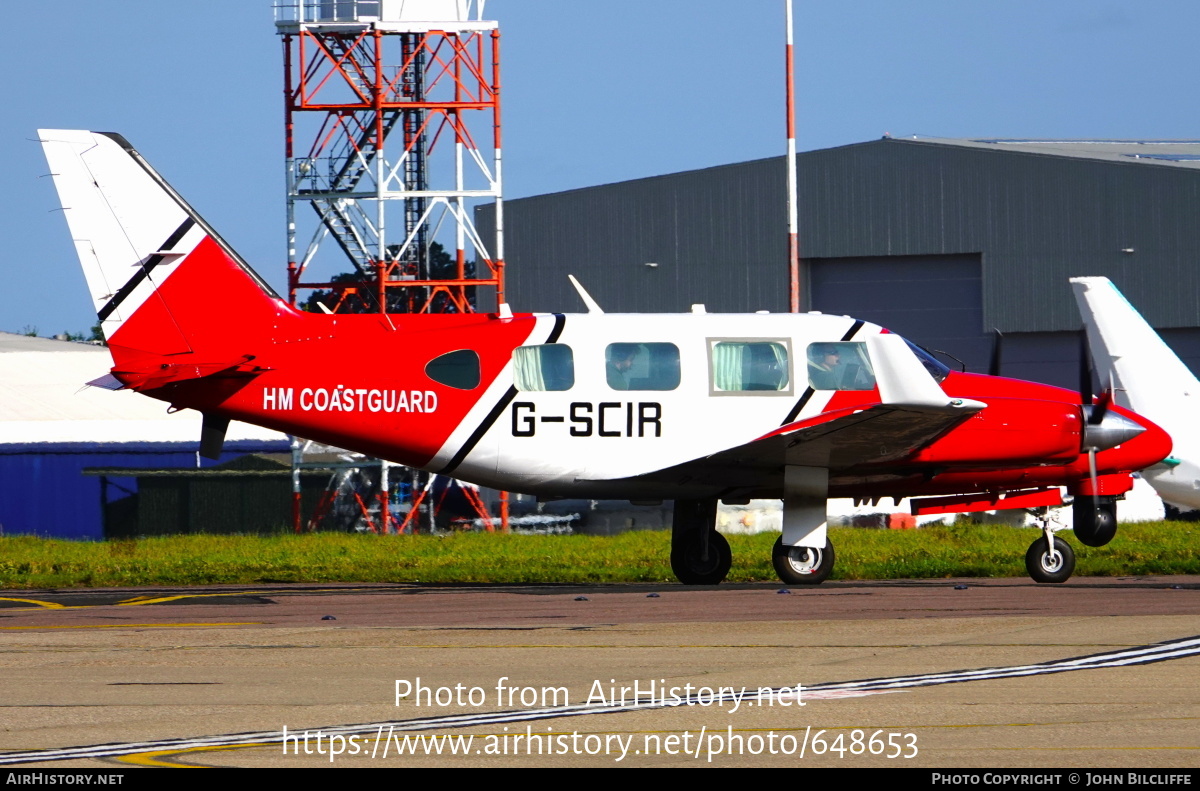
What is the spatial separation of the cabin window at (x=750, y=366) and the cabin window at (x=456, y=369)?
8.06 feet

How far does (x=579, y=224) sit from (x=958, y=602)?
104 feet

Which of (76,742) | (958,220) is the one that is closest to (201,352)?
(76,742)

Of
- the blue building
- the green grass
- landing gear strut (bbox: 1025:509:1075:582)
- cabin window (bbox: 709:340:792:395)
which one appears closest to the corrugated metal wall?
the blue building

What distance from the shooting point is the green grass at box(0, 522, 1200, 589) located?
18906 mm

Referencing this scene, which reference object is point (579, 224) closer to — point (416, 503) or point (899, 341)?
point (416, 503)

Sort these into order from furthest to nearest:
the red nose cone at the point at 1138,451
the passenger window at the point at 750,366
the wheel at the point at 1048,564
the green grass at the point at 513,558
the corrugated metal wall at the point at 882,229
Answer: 1. the corrugated metal wall at the point at 882,229
2. the green grass at the point at 513,558
3. the red nose cone at the point at 1138,451
4. the wheel at the point at 1048,564
5. the passenger window at the point at 750,366

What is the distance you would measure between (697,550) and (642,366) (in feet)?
7.85

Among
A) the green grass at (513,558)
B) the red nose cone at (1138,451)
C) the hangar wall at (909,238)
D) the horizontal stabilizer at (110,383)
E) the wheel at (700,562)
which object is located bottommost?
the green grass at (513,558)

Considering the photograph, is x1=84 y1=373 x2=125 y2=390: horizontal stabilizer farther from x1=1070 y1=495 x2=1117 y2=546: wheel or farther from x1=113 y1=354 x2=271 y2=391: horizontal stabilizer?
x1=1070 y1=495 x2=1117 y2=546: wheel

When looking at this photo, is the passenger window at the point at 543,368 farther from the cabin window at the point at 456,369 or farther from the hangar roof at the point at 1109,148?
the hangar roof at the point at 1109,148

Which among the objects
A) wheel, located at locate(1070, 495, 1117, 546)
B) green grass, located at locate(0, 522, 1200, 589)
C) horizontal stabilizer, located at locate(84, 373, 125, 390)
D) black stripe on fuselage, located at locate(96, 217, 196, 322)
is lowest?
green grass, located at locate(0, 522, 1200, 589)

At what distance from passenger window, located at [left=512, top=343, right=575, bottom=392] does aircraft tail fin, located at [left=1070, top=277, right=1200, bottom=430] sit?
5.91 metres

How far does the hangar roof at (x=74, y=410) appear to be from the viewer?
47.3 m

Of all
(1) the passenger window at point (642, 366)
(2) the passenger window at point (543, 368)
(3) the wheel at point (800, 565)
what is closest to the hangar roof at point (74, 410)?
(2) the passenger window at point (543, 368)
